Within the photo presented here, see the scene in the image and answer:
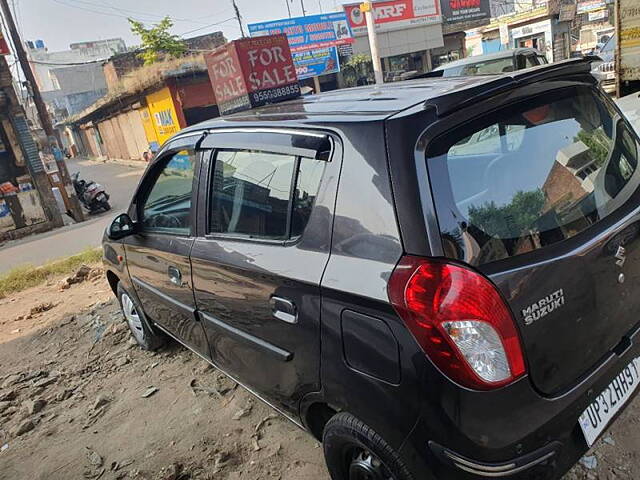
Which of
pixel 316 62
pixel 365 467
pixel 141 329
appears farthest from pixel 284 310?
pixel 316 62

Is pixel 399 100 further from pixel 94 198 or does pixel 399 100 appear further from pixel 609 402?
pixel 94 198

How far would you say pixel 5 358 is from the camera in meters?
4.36

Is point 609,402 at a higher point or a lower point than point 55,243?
higher

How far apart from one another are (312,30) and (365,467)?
2159 centimetres

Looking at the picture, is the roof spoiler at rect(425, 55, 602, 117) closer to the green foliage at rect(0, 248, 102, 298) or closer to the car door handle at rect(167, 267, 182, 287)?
the car door handle at rect(167, 267, 182, 287)

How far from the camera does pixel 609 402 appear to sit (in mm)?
1675

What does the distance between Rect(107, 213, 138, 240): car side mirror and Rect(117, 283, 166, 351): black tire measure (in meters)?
0.71

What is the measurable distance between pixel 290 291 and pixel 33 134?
12837mm

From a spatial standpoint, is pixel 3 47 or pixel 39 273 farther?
pixel 3 47

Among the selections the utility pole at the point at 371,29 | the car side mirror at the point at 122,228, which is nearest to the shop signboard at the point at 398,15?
the utility pole at the point at 371,29

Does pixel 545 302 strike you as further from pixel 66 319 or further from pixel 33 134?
pixel 33 134

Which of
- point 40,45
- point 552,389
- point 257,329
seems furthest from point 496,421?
point 40,45

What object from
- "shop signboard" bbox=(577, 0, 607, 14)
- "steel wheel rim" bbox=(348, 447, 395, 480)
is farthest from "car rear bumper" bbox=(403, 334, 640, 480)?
"shop signboard" bbox=(577, 0, 607, 14)

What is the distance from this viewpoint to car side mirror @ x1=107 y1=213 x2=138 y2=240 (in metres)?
3.00
